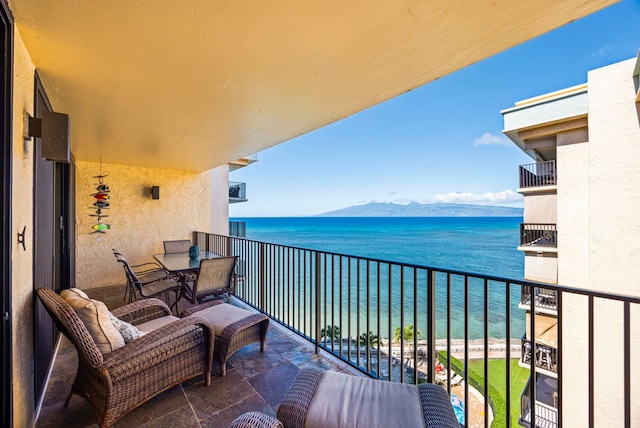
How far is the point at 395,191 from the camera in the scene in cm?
3425

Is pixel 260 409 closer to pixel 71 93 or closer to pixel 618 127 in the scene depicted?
pixel 71 93

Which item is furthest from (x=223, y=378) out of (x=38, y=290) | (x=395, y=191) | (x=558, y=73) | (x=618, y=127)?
Answer: (x=395, y=191)

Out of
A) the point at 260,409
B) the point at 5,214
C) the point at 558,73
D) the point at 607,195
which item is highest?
the point at 558,73

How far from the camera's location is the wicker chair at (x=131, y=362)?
4.84ft

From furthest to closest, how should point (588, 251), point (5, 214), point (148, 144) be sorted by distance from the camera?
point (588, 251) < point (148, 144) < point (5, 214)

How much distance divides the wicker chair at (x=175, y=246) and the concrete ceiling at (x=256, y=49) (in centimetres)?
301

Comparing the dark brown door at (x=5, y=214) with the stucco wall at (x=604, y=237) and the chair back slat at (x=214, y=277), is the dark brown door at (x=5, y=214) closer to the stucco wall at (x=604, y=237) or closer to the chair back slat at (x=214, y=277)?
the chair back slat at (x=214, y=277)

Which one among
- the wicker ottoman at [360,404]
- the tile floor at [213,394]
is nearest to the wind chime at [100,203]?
the tile floor at [213,394]

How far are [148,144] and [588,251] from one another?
439 inches

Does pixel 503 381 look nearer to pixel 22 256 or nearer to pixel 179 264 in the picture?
pixel 179 264

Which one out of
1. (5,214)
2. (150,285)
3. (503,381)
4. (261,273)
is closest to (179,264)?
(150,285)

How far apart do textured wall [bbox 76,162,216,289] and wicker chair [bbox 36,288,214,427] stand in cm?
414

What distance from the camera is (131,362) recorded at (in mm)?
1579

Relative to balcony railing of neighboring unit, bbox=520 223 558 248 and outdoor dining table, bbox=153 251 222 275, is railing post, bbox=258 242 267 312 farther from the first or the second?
balcony railing of neighboring unit, bbox=520 223 558 248
